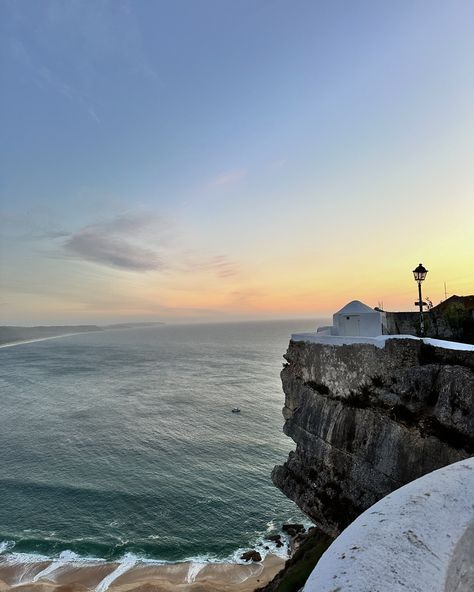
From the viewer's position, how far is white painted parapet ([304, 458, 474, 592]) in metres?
6.38

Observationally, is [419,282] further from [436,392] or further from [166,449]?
[166,449]

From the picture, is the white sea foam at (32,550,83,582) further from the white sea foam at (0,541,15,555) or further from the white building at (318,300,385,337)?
the white building at (318,300,385,337)

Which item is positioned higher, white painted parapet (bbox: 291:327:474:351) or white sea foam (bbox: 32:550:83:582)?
white painted parapet (bbox: 291:327:474:351)

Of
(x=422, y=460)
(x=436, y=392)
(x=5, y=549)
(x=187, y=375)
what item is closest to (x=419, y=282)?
(x=436, y=392)

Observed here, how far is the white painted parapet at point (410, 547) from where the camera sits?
638 centimetres

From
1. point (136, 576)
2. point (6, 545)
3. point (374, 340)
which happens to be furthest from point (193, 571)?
point (374, 340)

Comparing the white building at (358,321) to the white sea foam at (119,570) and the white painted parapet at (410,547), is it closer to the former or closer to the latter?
the white painted parapet at (410,547)

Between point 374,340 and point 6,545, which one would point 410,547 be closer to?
point 374,340

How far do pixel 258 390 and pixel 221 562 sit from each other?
5534cm

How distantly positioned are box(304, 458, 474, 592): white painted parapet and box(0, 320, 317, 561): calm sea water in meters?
28.9

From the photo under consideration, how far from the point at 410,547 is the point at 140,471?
43.3 m

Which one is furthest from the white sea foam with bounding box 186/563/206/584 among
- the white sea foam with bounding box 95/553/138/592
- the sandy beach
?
the white sea foam with bounding box 95/553/138/592

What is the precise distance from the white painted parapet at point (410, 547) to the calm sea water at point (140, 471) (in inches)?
1137

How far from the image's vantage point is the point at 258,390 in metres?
85.6
